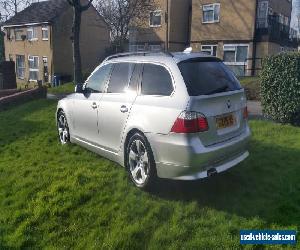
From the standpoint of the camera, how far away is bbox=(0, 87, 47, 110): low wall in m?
13.5

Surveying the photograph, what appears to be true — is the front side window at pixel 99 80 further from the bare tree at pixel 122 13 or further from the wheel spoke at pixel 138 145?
the bare tree at pixel 122 13

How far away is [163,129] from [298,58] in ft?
17.4

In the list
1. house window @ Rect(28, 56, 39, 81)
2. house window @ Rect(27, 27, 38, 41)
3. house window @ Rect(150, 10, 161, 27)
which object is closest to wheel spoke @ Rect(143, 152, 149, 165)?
house window @ Rect(150, 10, 161, 27)

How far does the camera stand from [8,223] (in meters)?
4.04

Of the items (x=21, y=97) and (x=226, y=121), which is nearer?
(x=226, y=121)

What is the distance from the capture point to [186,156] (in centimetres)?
397

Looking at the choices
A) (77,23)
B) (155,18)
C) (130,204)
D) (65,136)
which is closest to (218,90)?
(130,204)

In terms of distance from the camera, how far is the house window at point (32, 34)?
3111cm

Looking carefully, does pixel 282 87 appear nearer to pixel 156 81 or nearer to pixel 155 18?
pixel 156 81

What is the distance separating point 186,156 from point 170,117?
0.53 m

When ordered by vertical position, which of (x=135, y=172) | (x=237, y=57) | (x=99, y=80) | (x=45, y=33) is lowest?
(x=135, y=172)

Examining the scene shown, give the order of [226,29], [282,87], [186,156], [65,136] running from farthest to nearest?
[226,29]
[282,87]
[65,136]
[186,156]

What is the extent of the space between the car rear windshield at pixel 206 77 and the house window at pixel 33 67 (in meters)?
29.3

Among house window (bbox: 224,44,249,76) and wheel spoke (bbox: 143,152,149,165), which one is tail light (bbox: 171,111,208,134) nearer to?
wheel spoke (bbox: 143,152,149,165)
